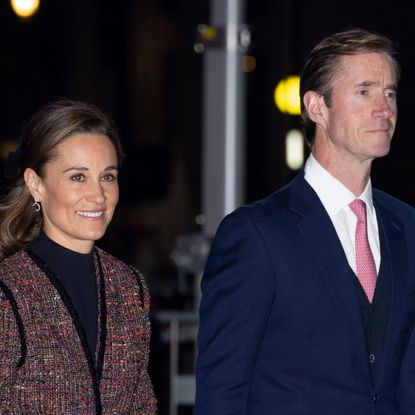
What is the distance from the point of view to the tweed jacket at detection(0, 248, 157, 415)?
3289mm

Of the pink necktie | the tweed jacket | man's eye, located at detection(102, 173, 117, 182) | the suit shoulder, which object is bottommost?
the tweed jacket

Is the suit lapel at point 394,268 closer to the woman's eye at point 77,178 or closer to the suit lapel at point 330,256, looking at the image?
the suit lapel at point 330,256

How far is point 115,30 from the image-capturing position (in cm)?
1162

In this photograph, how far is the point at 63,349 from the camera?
11.0 feet

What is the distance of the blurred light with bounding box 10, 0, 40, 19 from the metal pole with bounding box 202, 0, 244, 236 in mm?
4493

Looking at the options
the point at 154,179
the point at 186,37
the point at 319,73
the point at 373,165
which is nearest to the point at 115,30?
the point at 186,37

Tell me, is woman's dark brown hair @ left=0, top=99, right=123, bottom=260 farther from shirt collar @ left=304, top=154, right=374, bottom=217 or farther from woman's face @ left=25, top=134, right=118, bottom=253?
shirt collar @ left=304, top=154, right=374, bottom=217

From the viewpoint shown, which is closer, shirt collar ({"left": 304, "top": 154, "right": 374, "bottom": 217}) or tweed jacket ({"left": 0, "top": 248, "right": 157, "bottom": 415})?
tweed jacket ({"left": 0, "top": 248, "right": 157, "bottom": 415})

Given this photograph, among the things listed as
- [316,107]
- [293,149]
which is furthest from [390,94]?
[293,149]

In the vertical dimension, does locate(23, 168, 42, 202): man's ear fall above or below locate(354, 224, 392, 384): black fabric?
above

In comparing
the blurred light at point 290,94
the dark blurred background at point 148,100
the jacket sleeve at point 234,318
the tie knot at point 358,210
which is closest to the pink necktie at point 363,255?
the tie knot at point 358,210

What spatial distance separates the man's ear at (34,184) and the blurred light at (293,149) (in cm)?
318

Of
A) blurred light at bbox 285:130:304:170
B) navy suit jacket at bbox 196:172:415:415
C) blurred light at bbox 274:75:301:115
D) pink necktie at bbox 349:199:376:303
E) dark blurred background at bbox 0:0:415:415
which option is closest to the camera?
navy suit jacket at bbox 196:172:415:415

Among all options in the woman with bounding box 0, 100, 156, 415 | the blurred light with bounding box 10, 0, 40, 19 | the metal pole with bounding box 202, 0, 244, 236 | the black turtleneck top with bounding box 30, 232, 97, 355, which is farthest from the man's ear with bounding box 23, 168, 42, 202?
the blurred light with bounding box 10, 0, 40, 19
